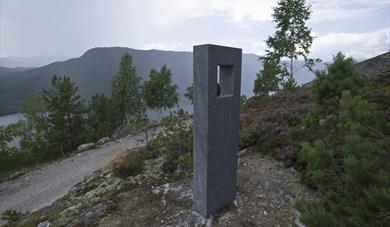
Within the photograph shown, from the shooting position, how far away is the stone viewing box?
12.5 ft

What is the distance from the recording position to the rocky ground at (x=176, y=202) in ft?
14.5

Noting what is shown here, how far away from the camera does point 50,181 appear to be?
1080 cm

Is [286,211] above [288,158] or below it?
below

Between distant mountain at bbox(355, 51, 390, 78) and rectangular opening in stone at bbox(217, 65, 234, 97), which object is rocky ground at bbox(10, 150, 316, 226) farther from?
distant mountain at bbox(355, 51, 390, 78)

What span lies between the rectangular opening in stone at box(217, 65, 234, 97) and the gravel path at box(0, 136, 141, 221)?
7348mm

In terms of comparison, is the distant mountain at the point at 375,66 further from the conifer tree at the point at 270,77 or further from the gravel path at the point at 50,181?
the gravel path at the point at 50,181

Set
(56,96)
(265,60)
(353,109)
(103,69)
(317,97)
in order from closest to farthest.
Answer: (353,109) → (317,97) → (265,60) → (56,96) → (103,69)

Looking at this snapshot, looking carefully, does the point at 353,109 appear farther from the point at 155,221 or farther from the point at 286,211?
the point at 155,221

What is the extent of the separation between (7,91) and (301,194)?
178 metres

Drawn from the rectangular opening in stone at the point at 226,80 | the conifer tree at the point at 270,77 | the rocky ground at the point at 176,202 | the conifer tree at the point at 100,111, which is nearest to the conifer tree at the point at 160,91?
the conifer tree at the point at 100,111

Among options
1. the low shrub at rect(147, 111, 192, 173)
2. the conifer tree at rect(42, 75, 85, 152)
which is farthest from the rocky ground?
the conifer tree at rect(42, 75, 85, 152)

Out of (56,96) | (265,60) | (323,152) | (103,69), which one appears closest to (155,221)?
(323,152)

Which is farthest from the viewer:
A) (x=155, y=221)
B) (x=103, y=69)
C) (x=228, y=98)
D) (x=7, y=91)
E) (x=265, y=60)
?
(x=103, y=69)

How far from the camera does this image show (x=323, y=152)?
2654 millimetres
